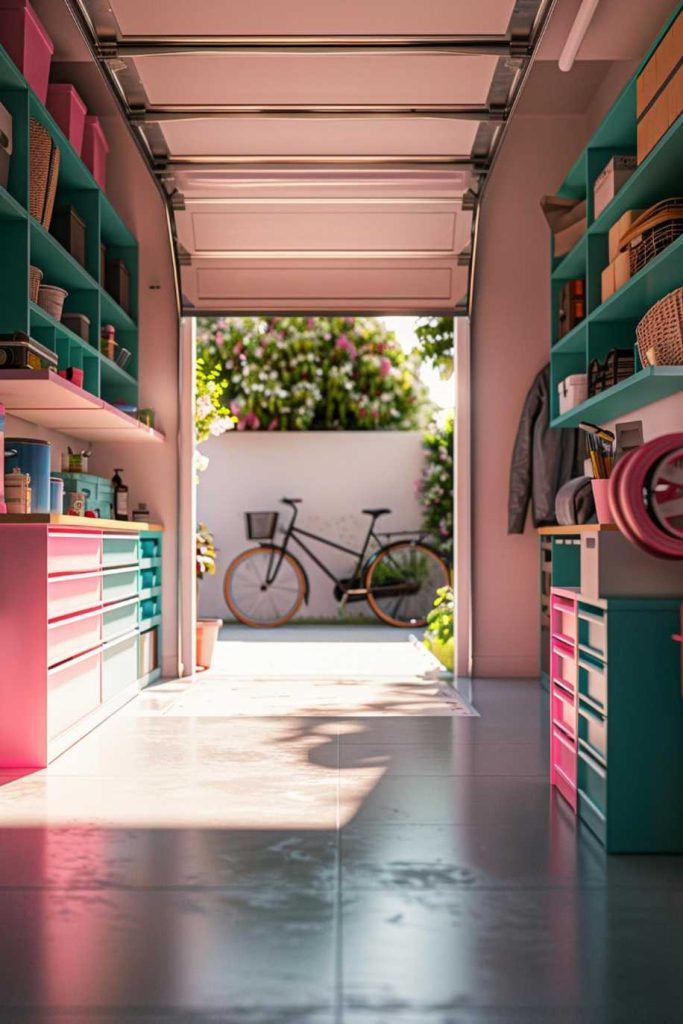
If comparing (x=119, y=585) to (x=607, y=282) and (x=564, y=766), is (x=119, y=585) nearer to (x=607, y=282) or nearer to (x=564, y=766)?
(x=564, y=766)

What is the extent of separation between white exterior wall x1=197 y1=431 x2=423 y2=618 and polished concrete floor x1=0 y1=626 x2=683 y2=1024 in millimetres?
5291

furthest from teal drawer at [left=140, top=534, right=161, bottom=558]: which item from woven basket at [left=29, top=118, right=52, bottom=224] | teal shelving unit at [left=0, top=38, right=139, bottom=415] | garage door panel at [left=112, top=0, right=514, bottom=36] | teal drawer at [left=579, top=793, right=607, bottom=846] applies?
teal drawer at [left=579, top=793, right=607, bottom=846]

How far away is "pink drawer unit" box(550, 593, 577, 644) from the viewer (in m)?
2.93

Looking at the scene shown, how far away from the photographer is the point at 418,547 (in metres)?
8.22

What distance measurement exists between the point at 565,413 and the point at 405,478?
4648mm

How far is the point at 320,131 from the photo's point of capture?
4488 millimetres

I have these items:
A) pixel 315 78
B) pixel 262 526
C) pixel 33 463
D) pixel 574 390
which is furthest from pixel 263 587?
pixel 315 78

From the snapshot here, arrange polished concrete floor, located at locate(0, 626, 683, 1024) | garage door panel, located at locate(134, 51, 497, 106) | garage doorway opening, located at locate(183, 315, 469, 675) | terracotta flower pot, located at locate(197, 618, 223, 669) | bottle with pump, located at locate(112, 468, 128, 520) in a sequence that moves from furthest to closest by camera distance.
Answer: garage doorway opening, located at locate(183, 315, 469, 675) → terracotta flower pot, located at locate(197, 618, 223, 669) → bottle with pump, located at locate(112, 468, 128, 520) → garage door panel, located at locate(134, 51, 497, 106) → polished concrete floor, located at locate(0, 626, 683, 1024)

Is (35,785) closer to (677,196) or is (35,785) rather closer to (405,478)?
(677,196)

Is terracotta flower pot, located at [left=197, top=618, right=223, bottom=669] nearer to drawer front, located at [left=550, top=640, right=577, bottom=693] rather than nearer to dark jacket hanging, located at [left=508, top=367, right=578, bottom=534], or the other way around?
dark jacket hanging, located at [left=508, top=367, right=578, bottom=534]

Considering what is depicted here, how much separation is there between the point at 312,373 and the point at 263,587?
230 cm

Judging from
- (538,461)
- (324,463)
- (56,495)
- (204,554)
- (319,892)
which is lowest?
(319,892)

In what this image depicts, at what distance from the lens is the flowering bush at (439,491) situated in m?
8.54

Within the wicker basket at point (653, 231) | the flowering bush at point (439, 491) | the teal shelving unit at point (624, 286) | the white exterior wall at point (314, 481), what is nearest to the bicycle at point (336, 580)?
the flowering bush at point (439, 491)
